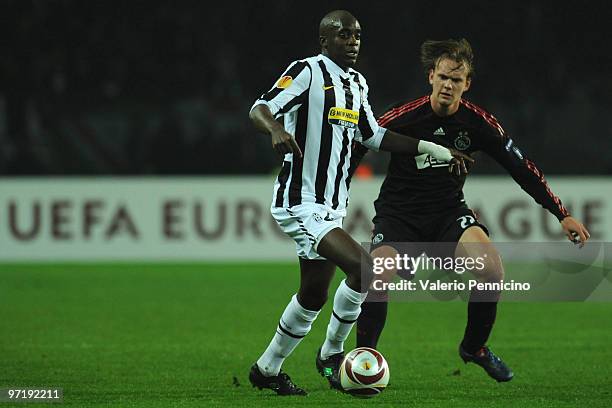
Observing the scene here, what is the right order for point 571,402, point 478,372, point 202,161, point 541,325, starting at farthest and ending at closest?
point 202,161, point 541,325, point 478,372, point 571,402

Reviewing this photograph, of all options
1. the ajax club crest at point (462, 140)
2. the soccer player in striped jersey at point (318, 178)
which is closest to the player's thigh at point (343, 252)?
the soccer player in striped jersey at point (318, 178)

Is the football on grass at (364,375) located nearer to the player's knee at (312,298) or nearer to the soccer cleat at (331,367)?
A: the player's knee at (312,298)

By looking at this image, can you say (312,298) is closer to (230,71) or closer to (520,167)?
(520,167)

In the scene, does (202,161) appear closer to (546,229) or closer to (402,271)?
(546,229)

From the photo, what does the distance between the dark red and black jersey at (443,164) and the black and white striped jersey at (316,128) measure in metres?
0.67

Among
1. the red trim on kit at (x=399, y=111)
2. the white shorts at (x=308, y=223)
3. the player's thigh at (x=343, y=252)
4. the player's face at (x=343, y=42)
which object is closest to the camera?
the player's thigh at (x=343, y=252)

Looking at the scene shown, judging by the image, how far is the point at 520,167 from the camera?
262 inches

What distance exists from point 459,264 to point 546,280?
245 inches

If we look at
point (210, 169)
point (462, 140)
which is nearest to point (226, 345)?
point (462, 140)

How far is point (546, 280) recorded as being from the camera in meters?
12.4

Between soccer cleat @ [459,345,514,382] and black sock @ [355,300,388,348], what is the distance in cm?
58

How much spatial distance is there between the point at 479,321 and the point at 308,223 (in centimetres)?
126

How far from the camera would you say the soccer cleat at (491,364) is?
21.2ft

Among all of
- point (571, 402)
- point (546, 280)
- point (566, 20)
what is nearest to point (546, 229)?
point (546, 280)
